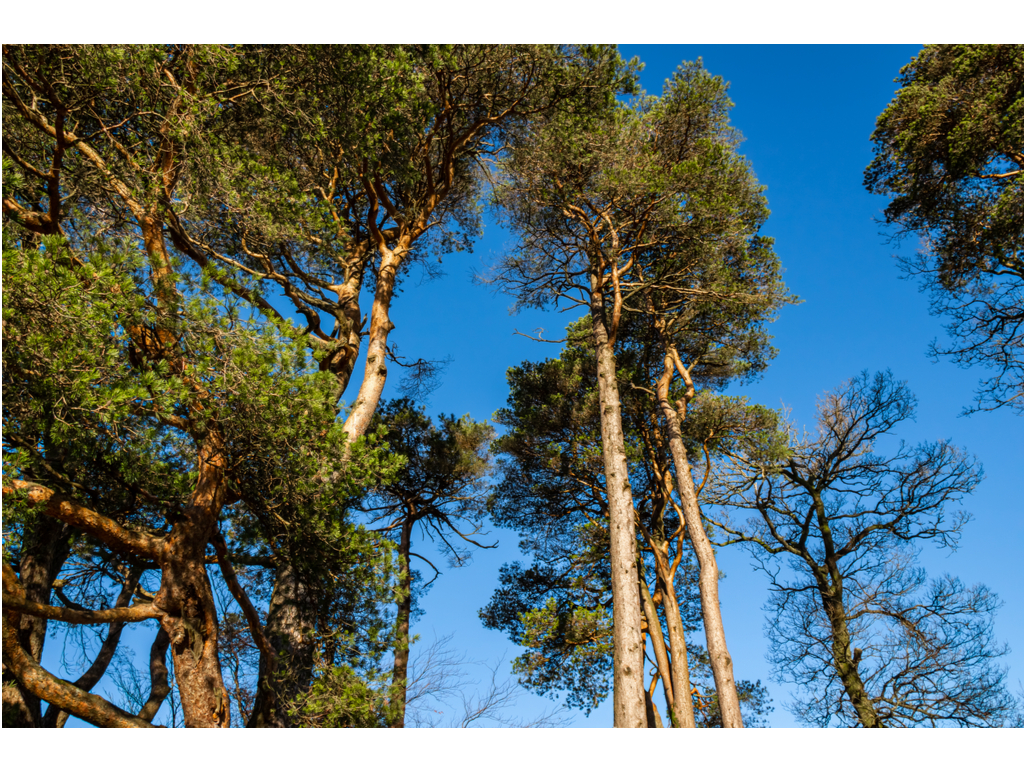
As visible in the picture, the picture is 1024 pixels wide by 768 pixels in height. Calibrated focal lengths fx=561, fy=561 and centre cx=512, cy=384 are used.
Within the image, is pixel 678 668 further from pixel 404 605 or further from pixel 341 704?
pixel 341 704

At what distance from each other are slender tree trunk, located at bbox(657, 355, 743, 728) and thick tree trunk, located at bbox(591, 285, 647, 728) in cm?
197

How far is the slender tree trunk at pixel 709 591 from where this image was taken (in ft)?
23.3

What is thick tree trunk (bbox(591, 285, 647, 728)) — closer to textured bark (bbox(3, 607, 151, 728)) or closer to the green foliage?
the green foliage

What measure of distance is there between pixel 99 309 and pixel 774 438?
9.99 m

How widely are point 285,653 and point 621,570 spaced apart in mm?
3471

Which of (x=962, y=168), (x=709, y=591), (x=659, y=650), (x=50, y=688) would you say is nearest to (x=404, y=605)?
(x=659, y=650)

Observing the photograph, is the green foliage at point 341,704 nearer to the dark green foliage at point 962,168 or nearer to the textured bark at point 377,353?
the textured bark at point 377,353

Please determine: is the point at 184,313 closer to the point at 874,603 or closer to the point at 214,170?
the point at 214,170

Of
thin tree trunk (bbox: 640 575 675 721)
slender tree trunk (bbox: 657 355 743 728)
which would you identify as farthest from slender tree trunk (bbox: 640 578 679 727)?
slender tree trunk (bbox: 657 355 743 728)

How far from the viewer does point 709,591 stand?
7.88 m

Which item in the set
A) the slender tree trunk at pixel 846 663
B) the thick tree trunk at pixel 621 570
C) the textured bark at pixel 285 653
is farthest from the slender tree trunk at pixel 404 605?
the slender tree trunk at pixel 846 663

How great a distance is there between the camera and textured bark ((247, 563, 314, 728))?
508 cm

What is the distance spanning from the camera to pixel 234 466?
4.89 m

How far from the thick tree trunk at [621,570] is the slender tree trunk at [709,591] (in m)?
1.97
